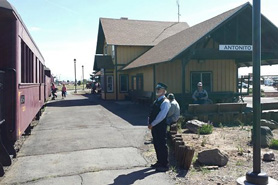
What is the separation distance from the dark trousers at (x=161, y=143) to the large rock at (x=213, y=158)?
2.71ft

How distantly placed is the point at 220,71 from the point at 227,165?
13346 mm

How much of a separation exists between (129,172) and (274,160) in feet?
10.8

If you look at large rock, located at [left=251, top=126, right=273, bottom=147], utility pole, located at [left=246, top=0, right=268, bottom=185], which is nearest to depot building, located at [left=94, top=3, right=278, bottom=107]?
large rock, located at [left=251, top=126, right=273, bottom=147]

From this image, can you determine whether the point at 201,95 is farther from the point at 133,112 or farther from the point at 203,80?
the point at 203,80

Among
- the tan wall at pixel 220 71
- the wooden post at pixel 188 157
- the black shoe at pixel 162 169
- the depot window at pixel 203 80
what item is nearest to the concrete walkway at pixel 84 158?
the black shoe at pixel 162 169

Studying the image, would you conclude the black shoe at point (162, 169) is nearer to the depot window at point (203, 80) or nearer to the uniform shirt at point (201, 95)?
the uniform shirt at point (201, 95)

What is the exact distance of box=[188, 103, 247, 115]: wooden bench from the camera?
11.0 metres

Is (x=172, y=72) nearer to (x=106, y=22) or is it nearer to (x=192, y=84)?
(x=192, y=84)

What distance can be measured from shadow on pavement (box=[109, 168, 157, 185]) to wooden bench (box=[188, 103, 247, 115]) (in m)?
5.68

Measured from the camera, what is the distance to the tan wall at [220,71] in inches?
701

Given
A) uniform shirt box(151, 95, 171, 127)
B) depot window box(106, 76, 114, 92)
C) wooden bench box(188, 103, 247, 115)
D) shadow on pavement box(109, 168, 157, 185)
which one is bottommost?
shadow on pavement box(109, 168, 157, 185)

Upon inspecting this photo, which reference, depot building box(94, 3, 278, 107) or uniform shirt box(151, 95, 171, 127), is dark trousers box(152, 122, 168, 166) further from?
depot building box(94, 3, 278, 107)

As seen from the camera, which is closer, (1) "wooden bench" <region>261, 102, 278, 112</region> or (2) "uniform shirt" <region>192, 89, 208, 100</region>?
(1) "wooden bench" <region>261, 102, 278, 112</region>

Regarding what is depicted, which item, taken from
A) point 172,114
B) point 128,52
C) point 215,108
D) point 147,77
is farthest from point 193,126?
point 128,52
